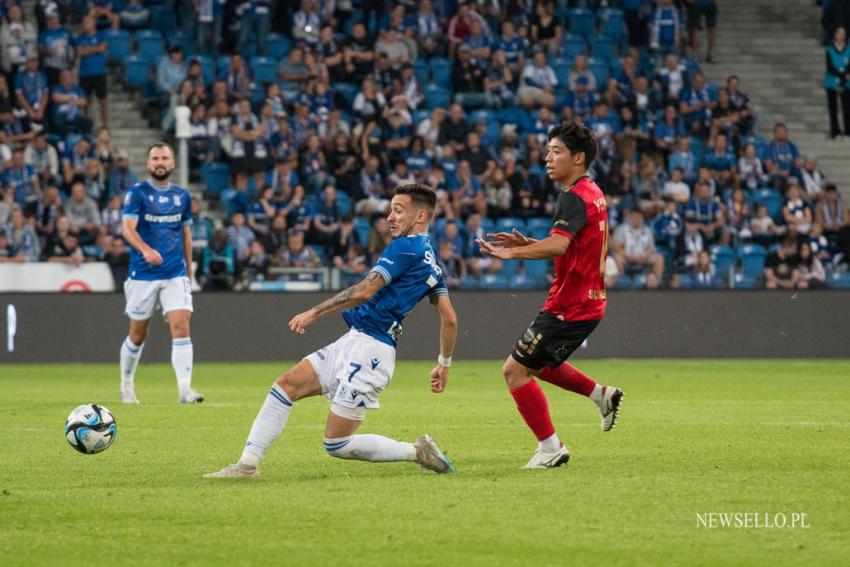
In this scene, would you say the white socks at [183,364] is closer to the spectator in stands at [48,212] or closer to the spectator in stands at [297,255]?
the spectator in stands at [297,255]

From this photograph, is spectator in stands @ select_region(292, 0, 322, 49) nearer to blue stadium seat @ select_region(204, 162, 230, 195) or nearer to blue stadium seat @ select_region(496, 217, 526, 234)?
blue stadium seat @ select_region(204, 162, 230, 195)

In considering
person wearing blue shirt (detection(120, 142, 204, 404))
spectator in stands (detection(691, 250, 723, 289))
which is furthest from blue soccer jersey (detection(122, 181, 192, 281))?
spectator in stands (detection(691, 250, 723, 289))

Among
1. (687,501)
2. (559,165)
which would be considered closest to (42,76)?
(559,165)

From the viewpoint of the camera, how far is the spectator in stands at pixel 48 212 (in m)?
22.4

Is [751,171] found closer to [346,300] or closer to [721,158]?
[721,158]

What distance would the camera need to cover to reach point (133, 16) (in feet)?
88.6

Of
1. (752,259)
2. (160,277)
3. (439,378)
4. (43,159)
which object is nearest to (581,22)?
(752,259)

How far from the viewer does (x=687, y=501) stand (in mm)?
7598

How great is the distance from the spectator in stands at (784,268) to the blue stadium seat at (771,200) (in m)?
2.07

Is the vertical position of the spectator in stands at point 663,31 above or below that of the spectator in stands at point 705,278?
above

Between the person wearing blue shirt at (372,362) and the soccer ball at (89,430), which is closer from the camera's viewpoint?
the person wearing blue shirt at (372,362)

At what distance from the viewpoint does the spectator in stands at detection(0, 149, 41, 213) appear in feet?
75.9

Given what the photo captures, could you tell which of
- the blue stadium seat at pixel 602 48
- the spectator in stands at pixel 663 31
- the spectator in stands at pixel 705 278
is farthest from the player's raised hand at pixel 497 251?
the spectator in stands at pixel 663 31

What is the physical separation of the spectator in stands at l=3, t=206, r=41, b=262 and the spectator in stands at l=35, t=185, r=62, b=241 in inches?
13.7
